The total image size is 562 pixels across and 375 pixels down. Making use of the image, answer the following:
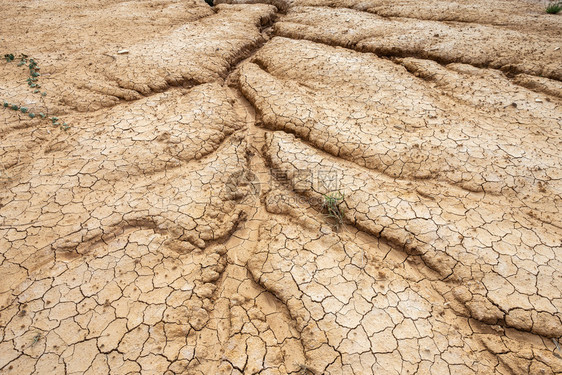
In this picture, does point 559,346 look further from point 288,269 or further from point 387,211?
point 288,269

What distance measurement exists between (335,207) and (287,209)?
0.43m

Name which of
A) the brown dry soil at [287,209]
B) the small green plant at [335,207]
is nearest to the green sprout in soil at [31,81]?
the brown dry soil at [287,209]

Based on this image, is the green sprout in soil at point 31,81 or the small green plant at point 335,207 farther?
the green sprout in soil at point 31,81

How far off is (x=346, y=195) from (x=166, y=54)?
3631mm

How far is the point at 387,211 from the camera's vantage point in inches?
95.5

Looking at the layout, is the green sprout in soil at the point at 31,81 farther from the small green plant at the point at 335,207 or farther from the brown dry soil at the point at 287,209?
the small green plant at the point at 335,207

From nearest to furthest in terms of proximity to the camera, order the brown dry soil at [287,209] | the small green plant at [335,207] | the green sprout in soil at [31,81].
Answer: the brown dry soil at [287,209] → the small green plant at [335,207] → the green sprout in soil at [31,81]

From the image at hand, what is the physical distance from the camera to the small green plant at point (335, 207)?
2.45 m

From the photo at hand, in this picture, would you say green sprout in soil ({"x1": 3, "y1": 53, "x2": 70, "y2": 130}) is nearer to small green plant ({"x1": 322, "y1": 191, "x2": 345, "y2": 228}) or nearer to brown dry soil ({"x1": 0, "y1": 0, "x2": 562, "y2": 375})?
brown dry soil ({"x1": 0, "y1": 0, "x2": 562, "y2": 375})

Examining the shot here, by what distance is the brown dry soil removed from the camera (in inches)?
71.3

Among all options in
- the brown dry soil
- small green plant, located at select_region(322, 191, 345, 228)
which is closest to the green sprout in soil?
the brown dry soil

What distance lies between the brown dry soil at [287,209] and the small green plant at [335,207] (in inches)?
1.1

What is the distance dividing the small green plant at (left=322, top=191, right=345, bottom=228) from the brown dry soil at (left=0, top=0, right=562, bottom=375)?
27 millimetres

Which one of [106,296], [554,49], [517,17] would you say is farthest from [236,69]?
[517,17]
